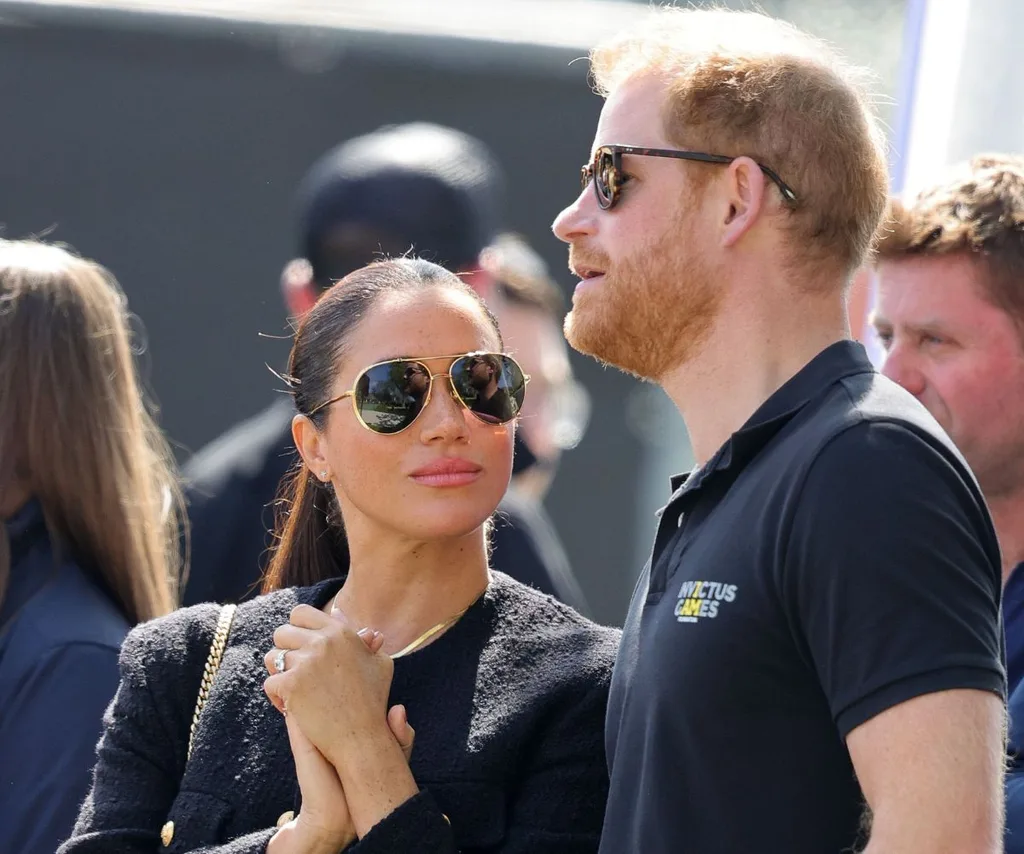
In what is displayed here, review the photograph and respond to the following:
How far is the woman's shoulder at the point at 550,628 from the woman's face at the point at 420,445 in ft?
0.44

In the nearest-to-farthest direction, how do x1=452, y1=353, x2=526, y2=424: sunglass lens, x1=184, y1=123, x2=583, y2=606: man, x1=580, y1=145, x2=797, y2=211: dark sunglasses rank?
x1=580, y1=145, x2=797, y2=211: dark sunglasses
x1=452, y1=353, x2=526, y2=424: sunglass lens
x1=184, y1=123, x2=583, y2=606: man

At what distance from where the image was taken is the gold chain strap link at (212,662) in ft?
7.60

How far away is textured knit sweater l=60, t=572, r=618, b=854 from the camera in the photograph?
2.11 meters

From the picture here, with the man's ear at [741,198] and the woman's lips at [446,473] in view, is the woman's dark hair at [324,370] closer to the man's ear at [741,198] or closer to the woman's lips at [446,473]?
the woman's lips at [446,473]

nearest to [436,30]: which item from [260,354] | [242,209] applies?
[242,209]

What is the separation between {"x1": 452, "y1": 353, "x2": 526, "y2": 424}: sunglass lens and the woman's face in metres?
0.02

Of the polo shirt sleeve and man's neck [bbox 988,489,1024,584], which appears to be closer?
the polo shirt sleeve

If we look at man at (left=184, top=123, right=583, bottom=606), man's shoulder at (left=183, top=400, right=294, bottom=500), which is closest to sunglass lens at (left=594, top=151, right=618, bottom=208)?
man at (left=184, top=123, right=583, bottom=606)

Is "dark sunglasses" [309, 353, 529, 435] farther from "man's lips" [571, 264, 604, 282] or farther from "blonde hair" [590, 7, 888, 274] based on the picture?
"blonde hair" [590, 7, 888, 274]

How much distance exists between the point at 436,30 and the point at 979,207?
2.24 metres

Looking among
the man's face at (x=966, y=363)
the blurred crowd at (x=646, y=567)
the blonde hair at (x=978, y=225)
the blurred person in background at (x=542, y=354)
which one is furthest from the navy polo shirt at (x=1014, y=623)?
the blurred person in background at (x=542, y=354)

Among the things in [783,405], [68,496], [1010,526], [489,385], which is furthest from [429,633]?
[1010,526]

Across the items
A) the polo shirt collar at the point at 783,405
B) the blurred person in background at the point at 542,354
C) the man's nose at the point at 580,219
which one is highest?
the man's nose at the point at 580,219

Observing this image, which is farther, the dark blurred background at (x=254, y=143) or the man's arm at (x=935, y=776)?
the dark blurred background at (x=254, y=143)
